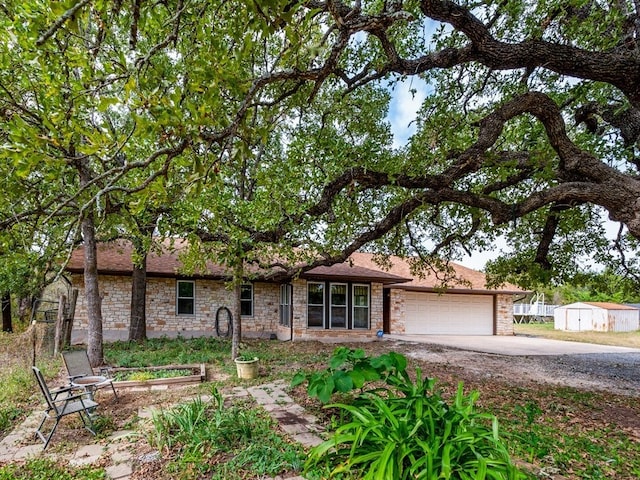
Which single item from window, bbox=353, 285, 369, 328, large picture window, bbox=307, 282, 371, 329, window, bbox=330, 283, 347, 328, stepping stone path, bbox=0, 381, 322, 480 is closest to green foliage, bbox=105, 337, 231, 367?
large picture window, bbox=307, 282, 371, 329

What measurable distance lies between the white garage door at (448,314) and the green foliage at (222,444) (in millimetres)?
14541

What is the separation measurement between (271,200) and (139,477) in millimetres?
3904

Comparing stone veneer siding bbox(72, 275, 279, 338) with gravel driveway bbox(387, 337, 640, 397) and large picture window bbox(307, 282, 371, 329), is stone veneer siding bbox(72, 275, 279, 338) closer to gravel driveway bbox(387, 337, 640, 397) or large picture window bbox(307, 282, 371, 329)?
large picture window bbox(307, 282, 371, 329)

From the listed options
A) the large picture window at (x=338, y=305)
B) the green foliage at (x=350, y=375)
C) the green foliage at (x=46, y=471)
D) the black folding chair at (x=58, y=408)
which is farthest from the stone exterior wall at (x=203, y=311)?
the green foliage at (x=46, y=471)

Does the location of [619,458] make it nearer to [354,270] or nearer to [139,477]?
[139,477]

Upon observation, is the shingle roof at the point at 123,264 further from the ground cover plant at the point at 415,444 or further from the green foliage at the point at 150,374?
the ground cover plant at the point at 415,444

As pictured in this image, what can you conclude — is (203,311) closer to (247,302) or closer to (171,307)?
(171,307)

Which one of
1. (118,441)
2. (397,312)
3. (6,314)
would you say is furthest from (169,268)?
(118,441)

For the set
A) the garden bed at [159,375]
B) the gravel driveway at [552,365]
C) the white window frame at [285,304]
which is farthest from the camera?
the white window frame at [285,304]

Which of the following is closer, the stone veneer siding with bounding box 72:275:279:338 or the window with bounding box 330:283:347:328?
the stone veneer siding with bounding box 72:275:279:338

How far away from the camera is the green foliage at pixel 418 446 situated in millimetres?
2697

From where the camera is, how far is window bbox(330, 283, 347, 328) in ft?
49.8

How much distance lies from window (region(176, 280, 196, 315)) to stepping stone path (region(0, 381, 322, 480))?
8868 millimetres

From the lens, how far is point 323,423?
4.60 metres
